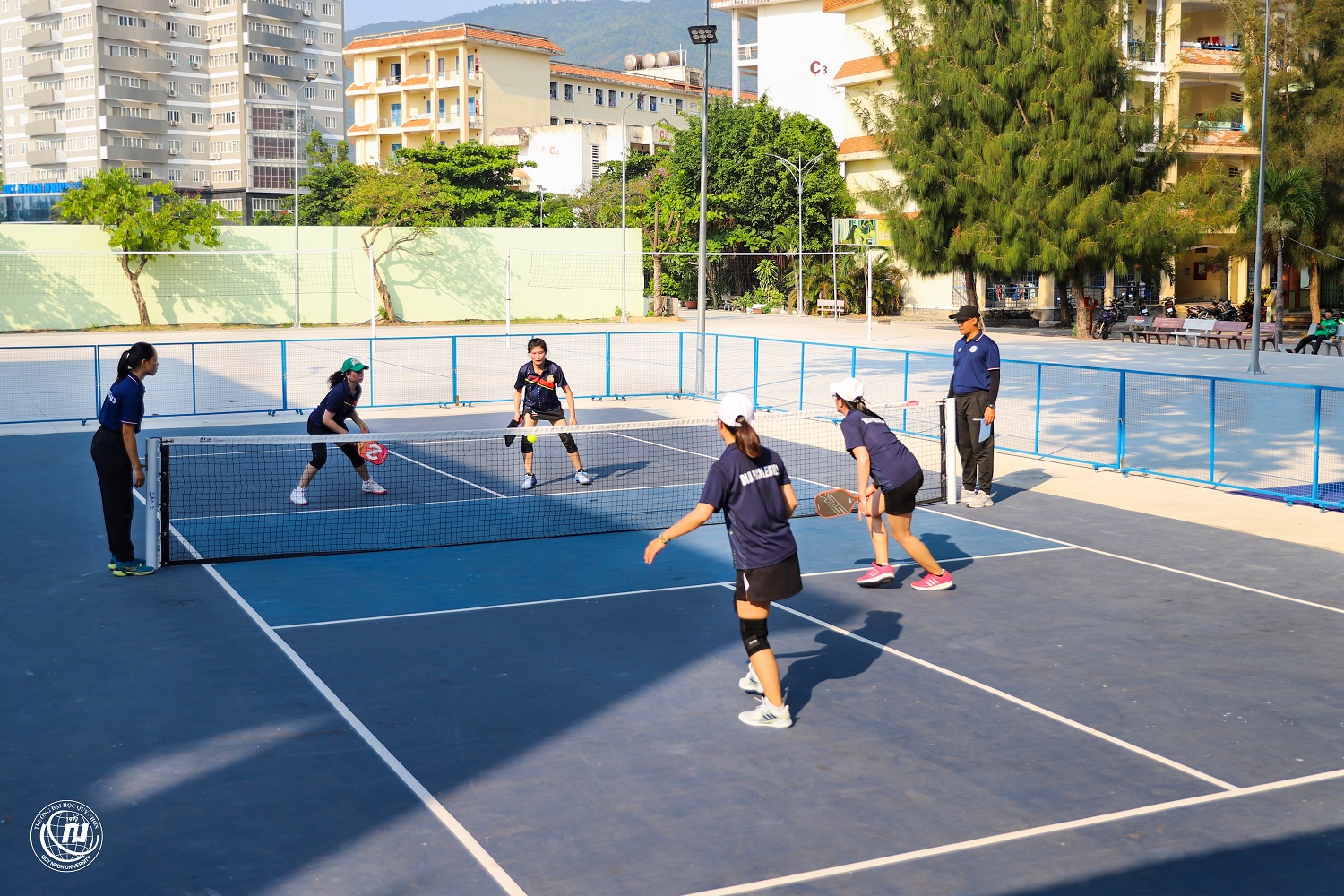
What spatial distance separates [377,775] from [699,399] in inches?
727

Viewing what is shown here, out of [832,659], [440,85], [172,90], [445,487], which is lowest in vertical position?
[832,659]

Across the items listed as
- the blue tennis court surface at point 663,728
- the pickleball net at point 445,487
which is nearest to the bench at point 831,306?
the pickleball net at point 445,487

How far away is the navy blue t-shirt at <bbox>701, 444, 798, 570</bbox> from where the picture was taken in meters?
7.37

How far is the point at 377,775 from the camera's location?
675 centimetres

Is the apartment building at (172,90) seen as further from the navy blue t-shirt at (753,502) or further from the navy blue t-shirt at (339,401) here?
the navy blue t-shirt at (753,502)

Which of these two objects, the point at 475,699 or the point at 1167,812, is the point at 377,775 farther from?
the point at 1167,812

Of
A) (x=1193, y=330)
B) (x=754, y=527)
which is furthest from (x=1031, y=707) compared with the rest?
(x=1193, y=330)

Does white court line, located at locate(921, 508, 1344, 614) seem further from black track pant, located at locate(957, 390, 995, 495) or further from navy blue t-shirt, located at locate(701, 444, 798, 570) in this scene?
navy blue t-shirt, located at locate(701, 444, 798, 570)

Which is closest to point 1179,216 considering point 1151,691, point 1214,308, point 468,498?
point 1214,308

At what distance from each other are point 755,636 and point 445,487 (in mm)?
8679

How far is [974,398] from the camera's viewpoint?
14227mm

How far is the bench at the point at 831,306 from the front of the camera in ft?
186

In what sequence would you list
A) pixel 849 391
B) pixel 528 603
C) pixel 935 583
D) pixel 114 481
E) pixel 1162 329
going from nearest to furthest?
1. pixel 849 391
2. pixel 528 603
3. pixel 935 583
4. pixel 114 481
5. pixel 1162 329

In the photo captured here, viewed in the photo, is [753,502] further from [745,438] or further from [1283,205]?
[1283,205]
